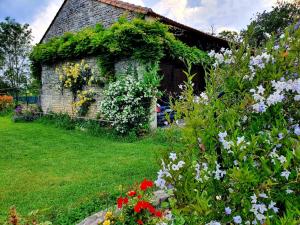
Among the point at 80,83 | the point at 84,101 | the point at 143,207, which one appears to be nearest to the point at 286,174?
the point at 143,207

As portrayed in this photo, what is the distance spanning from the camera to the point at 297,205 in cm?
157

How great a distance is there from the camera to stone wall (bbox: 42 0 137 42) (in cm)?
1402

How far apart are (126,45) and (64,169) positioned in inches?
214

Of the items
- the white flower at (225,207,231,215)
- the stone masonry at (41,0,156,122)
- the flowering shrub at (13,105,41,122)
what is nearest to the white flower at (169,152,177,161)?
the white flower at (225,207,231,215)

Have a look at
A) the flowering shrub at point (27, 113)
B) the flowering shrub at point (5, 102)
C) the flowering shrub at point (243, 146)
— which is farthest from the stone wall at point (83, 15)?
the flowering shrub at point (243, 146)

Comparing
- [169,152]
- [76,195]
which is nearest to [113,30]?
[76,195]

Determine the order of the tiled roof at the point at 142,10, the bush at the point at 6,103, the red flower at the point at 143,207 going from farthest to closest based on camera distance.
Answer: the bush at the point at 6,103, the tiled roof at the point at 142,10, the red flower at the point at 143,207

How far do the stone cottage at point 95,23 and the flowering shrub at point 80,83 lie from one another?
0.30m

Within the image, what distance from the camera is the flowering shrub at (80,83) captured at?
13.4 m

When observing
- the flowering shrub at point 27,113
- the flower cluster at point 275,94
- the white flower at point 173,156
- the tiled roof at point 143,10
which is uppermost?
the tiled roof at point 143,10

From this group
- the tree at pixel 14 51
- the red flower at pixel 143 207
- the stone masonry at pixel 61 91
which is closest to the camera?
the red flower at pixel 143 207

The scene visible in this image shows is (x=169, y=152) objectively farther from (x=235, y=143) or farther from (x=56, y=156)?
(x=56, y=156)

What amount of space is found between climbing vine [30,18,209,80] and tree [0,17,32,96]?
22.1 meters

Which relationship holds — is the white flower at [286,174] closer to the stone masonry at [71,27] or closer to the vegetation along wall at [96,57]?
the vegetation along wall at [96,57]
